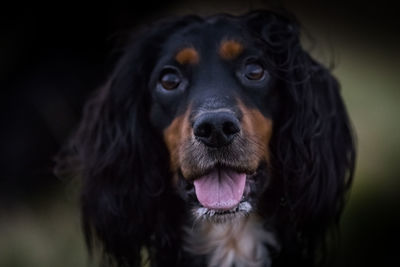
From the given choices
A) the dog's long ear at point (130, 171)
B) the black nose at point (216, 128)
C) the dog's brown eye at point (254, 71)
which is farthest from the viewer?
the dog's long ear at point (130, 171)

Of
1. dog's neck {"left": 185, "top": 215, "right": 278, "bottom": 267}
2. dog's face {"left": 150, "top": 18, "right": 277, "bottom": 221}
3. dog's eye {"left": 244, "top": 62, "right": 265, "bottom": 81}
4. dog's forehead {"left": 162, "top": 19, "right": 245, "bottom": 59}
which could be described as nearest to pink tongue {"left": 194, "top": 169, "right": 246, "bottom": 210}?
dog's face {"left": 150, "top": 18, "right": 277, "bottom": 221}

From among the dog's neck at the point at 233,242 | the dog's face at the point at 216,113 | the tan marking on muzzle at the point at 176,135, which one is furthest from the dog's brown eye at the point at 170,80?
the dog's neck at the point at 233,242

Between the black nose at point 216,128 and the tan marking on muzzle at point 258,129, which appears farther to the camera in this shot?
the tan marking on muzzle at point 258,129

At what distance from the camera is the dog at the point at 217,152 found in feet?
9.45

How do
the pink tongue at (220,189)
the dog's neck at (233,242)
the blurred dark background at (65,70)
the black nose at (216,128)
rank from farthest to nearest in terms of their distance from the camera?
the blurred dark background at (65,70), the dog's neck at (233,242), the pink tongue at (220,189), the black nose at (216,128)

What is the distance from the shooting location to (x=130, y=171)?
10.8 feet

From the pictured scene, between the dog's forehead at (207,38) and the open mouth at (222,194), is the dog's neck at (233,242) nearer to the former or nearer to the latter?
the open mouth at (222,194)

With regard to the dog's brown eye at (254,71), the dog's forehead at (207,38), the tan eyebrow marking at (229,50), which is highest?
the dog's forehead at (207,38)

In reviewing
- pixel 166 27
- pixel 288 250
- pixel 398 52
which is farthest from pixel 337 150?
pixel 398 52

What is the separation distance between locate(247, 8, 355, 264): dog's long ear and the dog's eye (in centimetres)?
9

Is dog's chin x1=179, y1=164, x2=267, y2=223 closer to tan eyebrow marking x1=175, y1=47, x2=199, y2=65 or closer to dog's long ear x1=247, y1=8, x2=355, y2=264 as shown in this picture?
dog's long ear x1=247, y1=8, x2=355, y2=264

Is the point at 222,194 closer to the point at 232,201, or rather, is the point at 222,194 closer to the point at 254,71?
the point at 232,201

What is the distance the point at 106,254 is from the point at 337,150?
118 cm

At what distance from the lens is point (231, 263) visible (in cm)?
315
